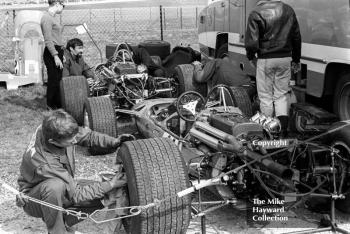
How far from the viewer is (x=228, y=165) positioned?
4.18m

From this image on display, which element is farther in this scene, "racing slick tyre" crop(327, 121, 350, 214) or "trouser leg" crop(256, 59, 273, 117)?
"trouser leg" crop(256, 59, 273, 117)

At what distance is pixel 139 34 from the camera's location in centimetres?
2505

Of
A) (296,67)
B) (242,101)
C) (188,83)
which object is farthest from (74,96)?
(296,67)

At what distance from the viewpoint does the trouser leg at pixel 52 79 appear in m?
8.68

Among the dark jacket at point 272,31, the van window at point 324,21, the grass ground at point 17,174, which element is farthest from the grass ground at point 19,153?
the van window at point 324,21

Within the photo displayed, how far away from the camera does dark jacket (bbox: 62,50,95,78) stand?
9141mm

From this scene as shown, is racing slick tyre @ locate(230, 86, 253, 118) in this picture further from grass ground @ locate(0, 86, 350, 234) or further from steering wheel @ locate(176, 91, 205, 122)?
grass ground @ locate(0, 86, 350, 234)

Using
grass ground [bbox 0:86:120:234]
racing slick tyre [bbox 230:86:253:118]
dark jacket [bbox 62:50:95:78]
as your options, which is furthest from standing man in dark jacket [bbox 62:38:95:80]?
racing slick tyre [bbox 230:86:253:118]

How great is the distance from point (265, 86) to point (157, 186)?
3177 millimetres

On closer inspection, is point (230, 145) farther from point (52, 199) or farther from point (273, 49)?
point (273, 49)

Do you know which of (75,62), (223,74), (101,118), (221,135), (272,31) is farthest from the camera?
Answer: (75,62)

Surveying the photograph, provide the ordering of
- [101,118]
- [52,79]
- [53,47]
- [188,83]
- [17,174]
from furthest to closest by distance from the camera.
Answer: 1. [52,79]
2. [53,47]
3. [188,83]
4. [101,118]
5. [17,174]

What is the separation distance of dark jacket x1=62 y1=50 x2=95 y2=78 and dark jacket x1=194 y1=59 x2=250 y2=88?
2.36 metres

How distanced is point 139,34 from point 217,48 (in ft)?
47.9
